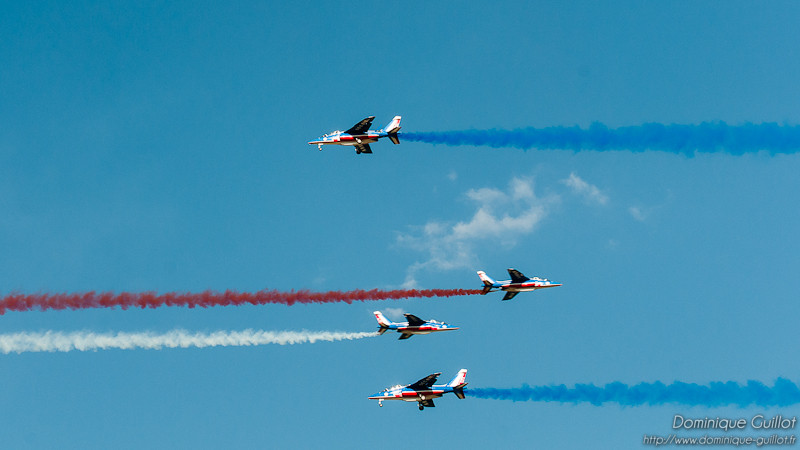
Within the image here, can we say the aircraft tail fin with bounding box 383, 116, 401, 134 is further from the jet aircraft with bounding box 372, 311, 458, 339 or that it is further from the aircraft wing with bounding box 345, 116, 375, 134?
the jet aircraft with bounding box 372, 311, 458, 339

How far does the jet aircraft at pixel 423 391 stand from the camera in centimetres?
10075

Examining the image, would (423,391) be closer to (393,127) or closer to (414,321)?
(414,321)

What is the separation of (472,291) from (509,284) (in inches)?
182

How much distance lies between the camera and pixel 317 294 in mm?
94812

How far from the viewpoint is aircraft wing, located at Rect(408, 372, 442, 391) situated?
101062 millimetres

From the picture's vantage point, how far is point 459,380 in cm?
10356

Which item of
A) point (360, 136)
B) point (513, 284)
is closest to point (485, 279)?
point (513, 284)

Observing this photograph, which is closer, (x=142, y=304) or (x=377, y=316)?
(x=142, y=304)

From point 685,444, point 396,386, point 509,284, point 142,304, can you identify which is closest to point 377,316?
point 396,386

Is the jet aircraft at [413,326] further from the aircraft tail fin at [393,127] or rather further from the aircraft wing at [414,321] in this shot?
the aircraft tail fin at [393,127]

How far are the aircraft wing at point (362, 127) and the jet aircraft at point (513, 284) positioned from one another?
2066 centimetres

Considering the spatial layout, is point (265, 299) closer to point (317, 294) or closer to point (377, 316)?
point (317, 294)

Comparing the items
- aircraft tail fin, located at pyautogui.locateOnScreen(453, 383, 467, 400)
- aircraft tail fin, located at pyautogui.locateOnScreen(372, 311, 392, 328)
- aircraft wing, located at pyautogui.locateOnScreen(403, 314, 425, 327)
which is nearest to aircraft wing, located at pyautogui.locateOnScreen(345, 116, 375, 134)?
aircraft tail fin, located at pyautogui.locateOnScreen(372, 311, 392, 328)

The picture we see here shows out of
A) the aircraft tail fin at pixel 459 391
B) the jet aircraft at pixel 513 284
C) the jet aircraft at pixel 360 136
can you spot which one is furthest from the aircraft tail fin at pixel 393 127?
the aircraft tail fin at pixel 459 391
